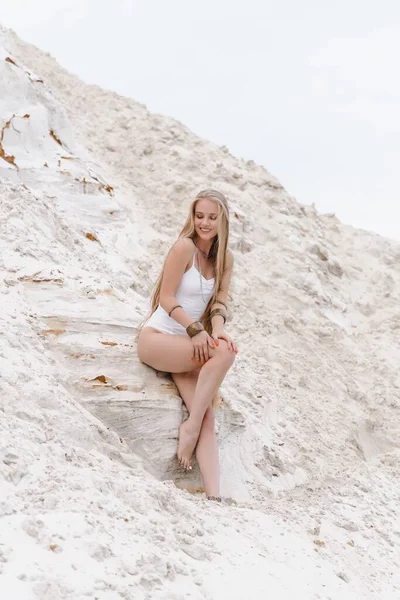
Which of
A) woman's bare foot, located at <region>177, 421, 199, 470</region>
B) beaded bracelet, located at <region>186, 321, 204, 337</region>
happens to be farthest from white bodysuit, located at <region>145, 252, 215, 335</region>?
woman's bare foot, located at <region>177, 421, 199, 470</region>

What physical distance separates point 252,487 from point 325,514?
473 millimetres

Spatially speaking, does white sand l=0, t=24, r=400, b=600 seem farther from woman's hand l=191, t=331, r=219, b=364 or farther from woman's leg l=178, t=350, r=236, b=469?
woman's hand l=191, t=331, r=219, b=364

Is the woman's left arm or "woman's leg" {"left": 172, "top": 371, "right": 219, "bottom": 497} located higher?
the woman's left arm

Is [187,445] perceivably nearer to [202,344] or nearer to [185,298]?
[202,344]

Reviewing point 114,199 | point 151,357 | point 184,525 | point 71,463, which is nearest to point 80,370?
point 151,357

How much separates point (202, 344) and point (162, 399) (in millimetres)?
416

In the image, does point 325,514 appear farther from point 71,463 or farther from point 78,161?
point 78,161

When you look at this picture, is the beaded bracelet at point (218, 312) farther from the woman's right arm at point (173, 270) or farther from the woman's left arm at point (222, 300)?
the woman's right arm at point (173, 270)

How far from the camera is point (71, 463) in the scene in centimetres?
288

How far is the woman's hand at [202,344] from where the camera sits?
3771mm

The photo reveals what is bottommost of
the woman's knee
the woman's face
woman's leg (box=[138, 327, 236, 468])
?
woman's leg (box=[138, 327, 236, 468])

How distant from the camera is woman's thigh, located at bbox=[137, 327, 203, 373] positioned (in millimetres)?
3865

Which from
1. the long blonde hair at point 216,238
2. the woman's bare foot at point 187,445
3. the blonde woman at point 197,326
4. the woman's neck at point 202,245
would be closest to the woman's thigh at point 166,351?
the blonde woman at point 197,326

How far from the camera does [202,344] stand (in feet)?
12.4
